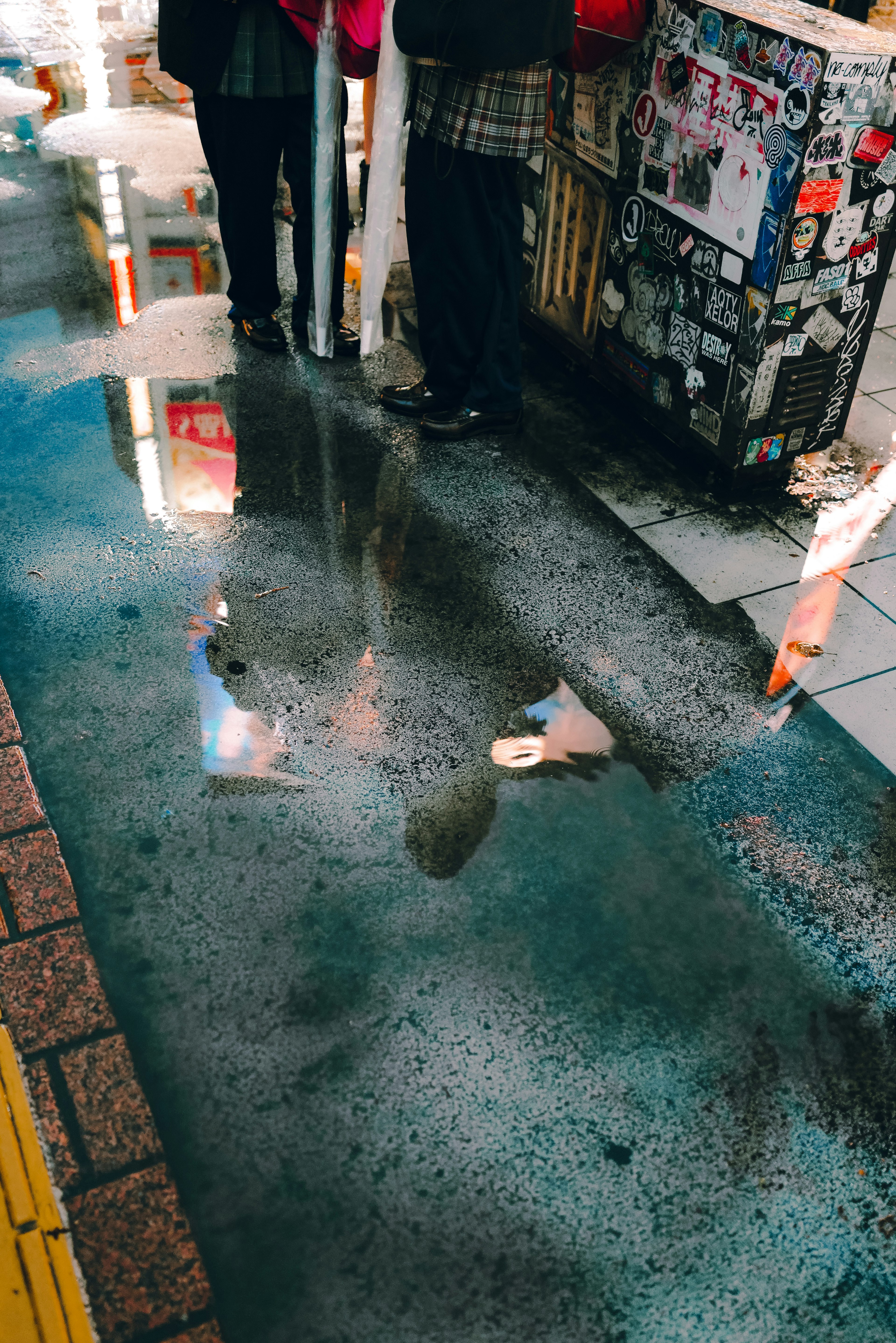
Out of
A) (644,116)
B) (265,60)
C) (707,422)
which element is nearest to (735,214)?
(644,116)

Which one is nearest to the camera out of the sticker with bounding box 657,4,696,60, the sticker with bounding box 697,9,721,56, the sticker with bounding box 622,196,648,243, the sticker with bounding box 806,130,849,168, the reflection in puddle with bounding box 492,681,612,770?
the reflection in puddle with bounding box 492,681,612,770

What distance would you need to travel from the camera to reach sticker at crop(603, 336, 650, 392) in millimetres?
4301

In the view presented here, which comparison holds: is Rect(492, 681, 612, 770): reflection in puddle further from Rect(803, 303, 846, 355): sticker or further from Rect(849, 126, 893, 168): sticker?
Rect(849, 126, 893, 168): sticker

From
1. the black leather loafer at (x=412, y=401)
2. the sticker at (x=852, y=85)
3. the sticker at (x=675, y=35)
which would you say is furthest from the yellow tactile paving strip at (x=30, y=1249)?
the sticker at (x=675, y=35)

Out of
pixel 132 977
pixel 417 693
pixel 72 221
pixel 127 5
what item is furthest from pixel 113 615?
pixel 127 5

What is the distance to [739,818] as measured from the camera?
2881 millimetres

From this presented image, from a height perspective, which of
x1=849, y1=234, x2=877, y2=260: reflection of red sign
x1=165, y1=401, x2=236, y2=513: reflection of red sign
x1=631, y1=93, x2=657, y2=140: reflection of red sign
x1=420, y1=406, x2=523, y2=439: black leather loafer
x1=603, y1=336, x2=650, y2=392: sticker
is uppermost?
x1=631, y1=93, x2=657, y2=140: reflection of red sign

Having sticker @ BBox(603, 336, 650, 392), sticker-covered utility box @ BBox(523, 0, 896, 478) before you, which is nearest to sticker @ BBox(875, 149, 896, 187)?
sticker-covered utility box @ BBox(523, 0, 896, 478)

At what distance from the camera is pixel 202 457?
4129 millimetres

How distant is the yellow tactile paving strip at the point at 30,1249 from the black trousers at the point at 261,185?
3.44 meters

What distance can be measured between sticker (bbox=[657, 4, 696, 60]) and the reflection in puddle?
7.40 ft

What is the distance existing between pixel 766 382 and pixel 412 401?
139 centimetres

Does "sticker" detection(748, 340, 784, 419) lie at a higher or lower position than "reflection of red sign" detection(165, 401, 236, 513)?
higher

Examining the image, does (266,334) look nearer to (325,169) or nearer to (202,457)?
(325,169)
